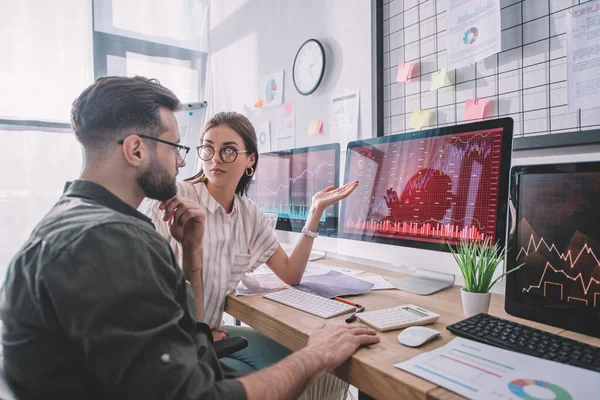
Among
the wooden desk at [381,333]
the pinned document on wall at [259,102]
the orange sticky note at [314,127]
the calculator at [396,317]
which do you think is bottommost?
the wooden desk at [381,333]

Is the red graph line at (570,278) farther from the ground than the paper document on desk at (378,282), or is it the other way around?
the red graph line at (570,278)

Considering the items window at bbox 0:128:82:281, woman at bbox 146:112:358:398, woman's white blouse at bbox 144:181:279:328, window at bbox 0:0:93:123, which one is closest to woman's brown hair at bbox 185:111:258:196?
woman at bbox 146:112:358:398

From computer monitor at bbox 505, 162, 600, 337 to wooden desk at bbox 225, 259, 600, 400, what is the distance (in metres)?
0.04

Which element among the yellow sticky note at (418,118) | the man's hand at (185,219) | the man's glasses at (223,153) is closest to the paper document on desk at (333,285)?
the man's hand at (185,219)

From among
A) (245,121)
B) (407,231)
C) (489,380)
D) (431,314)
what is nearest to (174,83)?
(245,121)

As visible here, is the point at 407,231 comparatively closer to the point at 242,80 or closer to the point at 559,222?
the point at 559,222

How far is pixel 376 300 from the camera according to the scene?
1138 mm

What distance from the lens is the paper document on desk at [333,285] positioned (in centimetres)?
121

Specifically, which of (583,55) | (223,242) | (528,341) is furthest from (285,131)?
(528,341)

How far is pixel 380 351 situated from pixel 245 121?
100cm

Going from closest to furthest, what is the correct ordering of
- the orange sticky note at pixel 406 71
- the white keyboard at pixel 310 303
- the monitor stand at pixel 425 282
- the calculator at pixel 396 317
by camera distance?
the calculator at pixel 396 317 < the white keyboard at pixel 310 303 < the monitor stand at pixel 425 282 < the orange sticky note at pixel 406 71

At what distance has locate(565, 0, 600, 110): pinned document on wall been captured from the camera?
1.08m

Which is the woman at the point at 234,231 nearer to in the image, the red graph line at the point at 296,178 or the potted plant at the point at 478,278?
the red graph line at the point at 296,178

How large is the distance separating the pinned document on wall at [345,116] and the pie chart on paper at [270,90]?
53 centimetres
